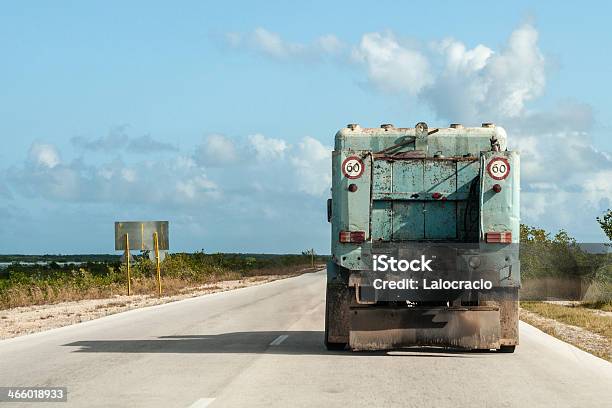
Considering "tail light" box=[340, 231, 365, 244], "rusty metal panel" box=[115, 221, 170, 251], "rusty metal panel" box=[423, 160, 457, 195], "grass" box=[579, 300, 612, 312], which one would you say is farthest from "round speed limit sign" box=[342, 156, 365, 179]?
"rusty metal panel" box=[115, 221, 170, 251]

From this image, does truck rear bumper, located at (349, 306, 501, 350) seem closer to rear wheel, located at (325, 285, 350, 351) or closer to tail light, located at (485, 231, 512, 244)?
rear wheel, located at (325, 285, 350, 351)

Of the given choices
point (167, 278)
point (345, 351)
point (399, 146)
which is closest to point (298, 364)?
point (345, 351)

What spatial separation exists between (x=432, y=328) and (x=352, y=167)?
8.62ft

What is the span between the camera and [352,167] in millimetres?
14117

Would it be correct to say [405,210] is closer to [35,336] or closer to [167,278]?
[35,336]

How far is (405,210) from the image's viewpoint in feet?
47.8

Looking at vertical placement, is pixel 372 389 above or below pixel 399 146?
below

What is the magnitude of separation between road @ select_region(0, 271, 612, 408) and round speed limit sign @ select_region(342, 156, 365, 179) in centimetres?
268

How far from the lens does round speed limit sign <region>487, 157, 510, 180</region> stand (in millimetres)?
13898

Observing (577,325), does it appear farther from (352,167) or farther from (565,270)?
(565,270)

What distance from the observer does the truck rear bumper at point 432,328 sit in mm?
13906

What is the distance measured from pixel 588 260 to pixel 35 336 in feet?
74.7

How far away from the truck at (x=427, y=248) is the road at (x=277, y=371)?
1.45ft

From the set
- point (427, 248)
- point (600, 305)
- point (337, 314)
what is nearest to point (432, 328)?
point (427, 248)
